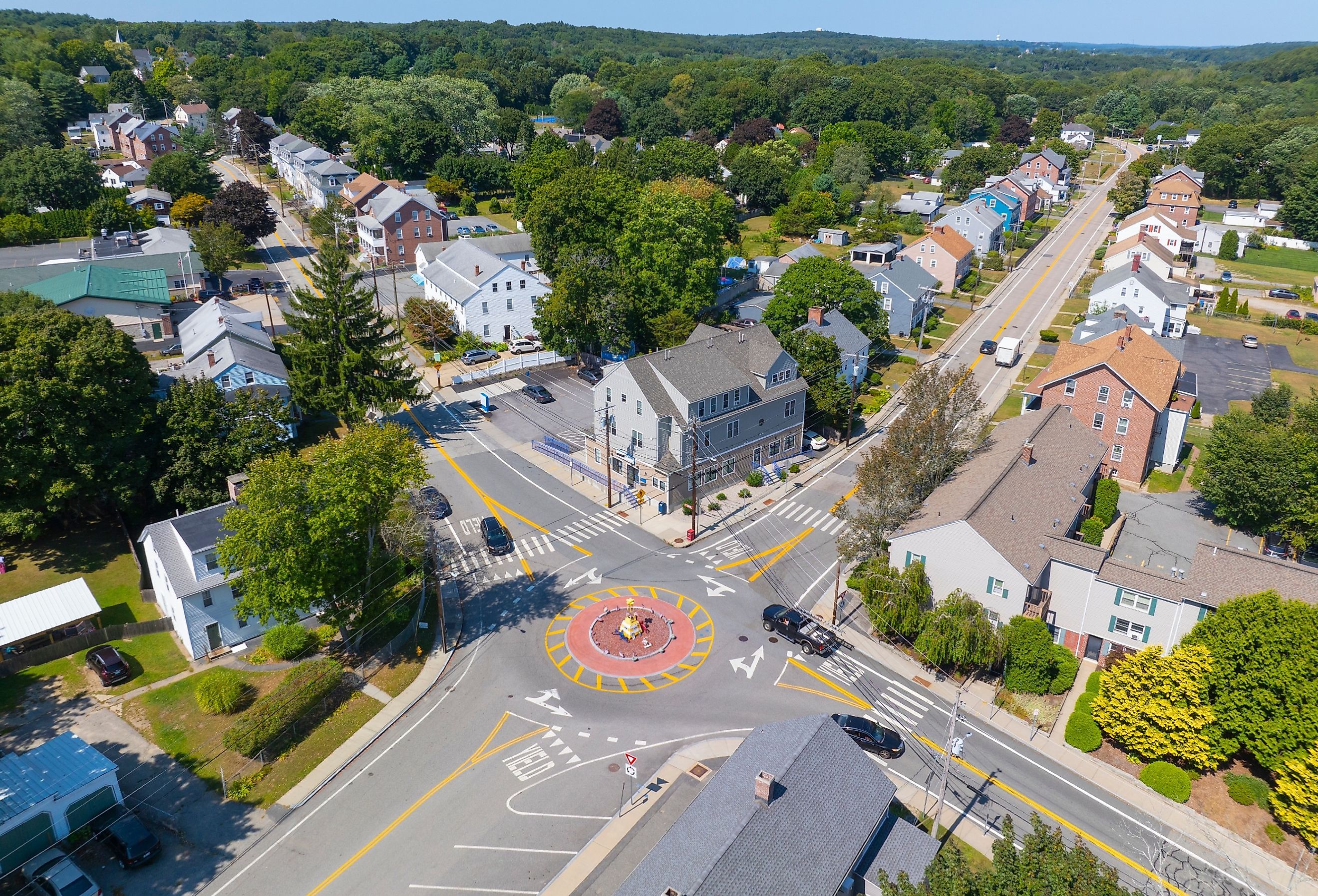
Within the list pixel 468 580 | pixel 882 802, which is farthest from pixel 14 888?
pixel 882 802

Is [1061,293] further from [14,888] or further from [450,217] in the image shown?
[14,888]

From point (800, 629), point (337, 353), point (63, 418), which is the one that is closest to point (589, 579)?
point (800, 629)

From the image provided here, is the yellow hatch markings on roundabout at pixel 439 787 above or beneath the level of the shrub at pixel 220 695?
beneath

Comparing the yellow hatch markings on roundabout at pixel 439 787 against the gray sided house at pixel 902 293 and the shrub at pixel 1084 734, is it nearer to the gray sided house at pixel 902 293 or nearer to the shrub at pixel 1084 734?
the shrub at pixel 1084 734

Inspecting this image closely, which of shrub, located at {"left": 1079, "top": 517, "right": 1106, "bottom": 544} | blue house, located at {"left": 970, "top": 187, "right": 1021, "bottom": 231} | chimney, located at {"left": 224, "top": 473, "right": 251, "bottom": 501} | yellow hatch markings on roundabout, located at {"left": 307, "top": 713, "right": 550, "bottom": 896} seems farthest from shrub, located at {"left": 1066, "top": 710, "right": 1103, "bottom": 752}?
blue house, located at {"left": 970, "top": 187, "right": 1021, "bottom": 231}

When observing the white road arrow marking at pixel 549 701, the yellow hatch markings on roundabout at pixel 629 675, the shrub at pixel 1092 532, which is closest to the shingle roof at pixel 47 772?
the white road arrow marking at pixel 549 701

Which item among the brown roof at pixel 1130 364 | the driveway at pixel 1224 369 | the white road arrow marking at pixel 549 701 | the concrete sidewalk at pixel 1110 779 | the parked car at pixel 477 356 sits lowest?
the concrete sidewalk at pixel 1110 779

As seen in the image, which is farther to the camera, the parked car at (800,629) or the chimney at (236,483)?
the chimney at (236,483)

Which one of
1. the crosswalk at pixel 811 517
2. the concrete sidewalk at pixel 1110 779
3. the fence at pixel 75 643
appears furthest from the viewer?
the crosswalk at pixel 811 517
